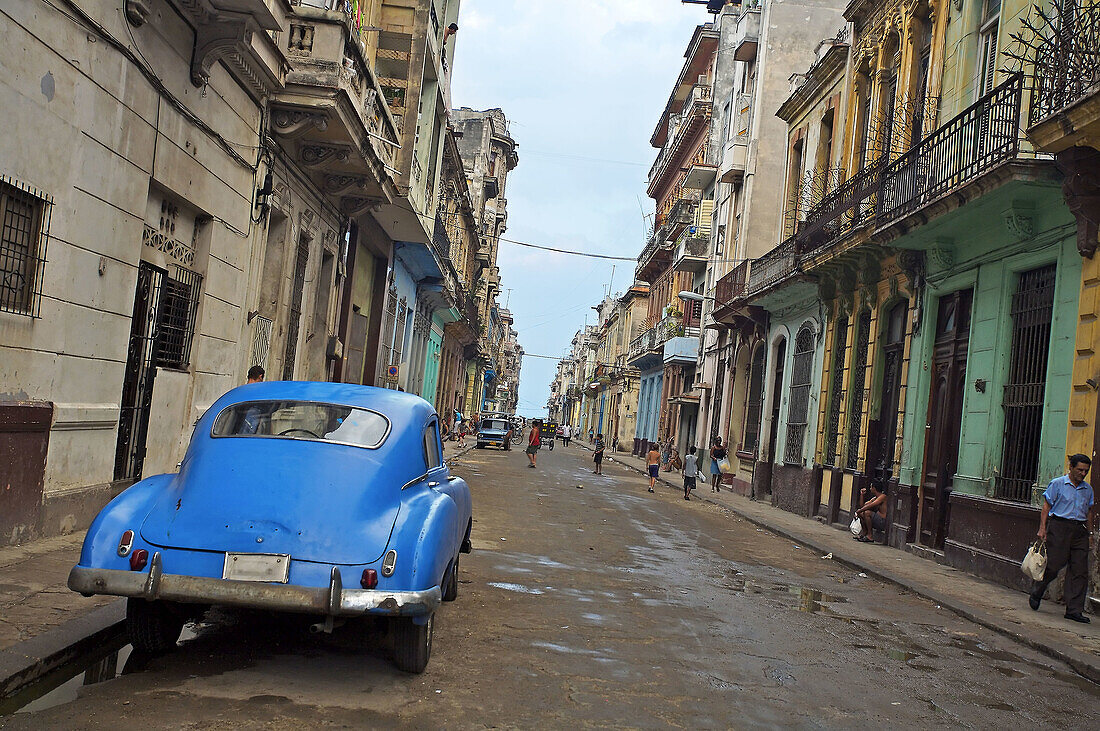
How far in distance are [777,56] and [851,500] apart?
18166 millimetres

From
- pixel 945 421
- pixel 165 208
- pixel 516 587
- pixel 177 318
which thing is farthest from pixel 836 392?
pixel 165 208

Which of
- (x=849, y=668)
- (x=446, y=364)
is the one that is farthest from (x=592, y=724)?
(x=446, y=364)

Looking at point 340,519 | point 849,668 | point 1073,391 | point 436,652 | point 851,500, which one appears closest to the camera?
point 340,519

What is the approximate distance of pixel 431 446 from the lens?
6676mm

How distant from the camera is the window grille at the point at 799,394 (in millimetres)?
22844

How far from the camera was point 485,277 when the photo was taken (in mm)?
62750

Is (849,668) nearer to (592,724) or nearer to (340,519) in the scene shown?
(592,724)

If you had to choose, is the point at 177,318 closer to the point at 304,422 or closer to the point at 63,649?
the point at 304,422

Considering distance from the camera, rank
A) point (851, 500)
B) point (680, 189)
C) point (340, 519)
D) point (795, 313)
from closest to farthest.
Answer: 1. point (340, 519)
2. point (851, 500)
3. point (795, 313)
4. point (680, 189)

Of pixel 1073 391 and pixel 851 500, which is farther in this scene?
pixel 851 500

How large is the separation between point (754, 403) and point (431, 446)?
76.6ft

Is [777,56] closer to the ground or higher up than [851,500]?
higher up

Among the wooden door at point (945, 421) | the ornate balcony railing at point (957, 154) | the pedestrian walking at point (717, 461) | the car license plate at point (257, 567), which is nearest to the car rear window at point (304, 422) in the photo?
the car license plate at point (257, 567)

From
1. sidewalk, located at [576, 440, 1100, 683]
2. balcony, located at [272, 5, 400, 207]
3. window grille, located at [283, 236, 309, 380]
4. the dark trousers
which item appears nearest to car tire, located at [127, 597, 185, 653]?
sidewalk, located at [576, 440, 1100, 683]
